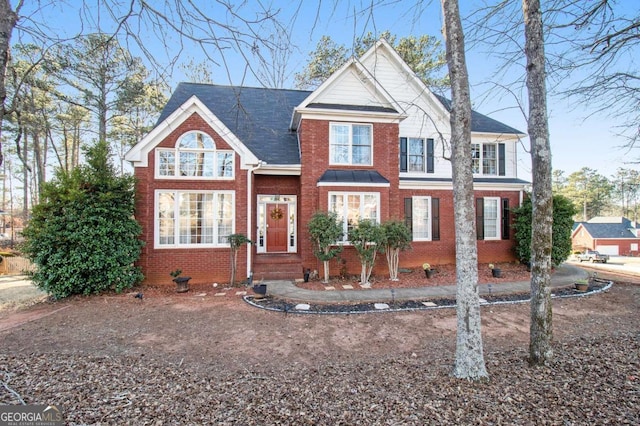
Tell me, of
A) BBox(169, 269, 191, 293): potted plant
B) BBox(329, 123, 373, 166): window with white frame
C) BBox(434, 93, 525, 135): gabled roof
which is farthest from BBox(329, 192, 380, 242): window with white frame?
BBox(434, 93, 525, 135): gabled roof

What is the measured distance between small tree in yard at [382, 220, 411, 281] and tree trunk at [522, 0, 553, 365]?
5460mm

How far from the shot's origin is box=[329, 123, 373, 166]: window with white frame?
1073cm

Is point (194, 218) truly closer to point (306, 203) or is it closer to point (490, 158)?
point (306, 203)

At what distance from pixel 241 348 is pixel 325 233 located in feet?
16.3

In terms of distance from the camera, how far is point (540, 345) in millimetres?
3975

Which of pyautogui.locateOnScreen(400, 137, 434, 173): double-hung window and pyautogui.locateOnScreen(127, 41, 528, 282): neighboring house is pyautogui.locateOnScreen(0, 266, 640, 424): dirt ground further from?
pyautogui.locateOnScreen(400, 137, 434, 173): double-hung window

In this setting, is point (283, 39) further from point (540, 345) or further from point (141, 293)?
point (141, 293)

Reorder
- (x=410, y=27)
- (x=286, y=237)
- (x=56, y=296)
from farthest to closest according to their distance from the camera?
(x=286, y=237), (x=56, y=296), (x=410, y=27)

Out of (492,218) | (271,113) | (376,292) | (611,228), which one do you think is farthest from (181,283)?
(611,228)

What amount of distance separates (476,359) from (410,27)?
16.5 ft

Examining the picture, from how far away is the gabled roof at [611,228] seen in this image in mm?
35781

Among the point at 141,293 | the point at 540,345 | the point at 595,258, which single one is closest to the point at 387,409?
the point at 540,345

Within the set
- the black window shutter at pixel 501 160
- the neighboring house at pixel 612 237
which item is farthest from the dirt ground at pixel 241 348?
the neighboring house at pixel 612 237

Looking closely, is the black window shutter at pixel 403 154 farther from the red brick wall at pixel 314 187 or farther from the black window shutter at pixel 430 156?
the red brick wall at pixel 314 187
